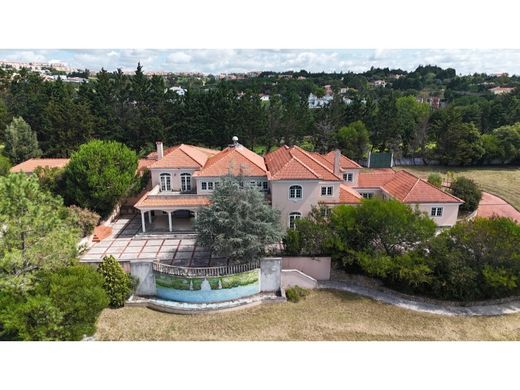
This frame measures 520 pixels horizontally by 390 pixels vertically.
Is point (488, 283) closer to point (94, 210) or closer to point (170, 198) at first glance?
point (170, 198)

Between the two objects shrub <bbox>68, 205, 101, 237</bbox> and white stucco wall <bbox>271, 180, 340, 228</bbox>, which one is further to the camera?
white stucco wall <bbox>271, 180, 340, 228</bbox>

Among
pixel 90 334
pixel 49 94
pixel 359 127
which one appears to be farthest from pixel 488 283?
pixel 49 94

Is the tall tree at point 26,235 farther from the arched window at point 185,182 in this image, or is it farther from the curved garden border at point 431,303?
the curved garden border at point 431,303

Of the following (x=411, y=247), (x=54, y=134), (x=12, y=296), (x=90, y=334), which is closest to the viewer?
(x=12, y=296)

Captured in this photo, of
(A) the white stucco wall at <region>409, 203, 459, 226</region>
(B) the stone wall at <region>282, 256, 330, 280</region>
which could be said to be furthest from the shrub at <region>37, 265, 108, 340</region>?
(A) the white stucco wall at <region>409, 203, 459, 226</region>

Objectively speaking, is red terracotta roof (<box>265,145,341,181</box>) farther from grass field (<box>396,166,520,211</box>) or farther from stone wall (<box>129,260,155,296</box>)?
grass field (<box>396,166,520,211</box>)

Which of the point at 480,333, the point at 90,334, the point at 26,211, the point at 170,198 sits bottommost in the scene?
the point at 480,333

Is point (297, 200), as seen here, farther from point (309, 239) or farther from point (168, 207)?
point (168, 207)

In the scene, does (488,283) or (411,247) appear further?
(411,247)
